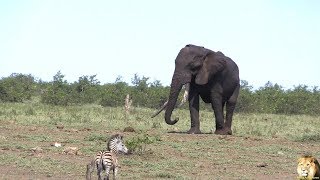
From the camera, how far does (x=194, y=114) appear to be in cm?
1870

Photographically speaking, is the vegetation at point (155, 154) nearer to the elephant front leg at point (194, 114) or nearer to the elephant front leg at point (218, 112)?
the elephant front leg at point (194, 114)

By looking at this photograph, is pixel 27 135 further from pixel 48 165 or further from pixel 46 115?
pixel 46 115

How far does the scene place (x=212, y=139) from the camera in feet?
55.1

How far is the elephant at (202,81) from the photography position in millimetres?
18453

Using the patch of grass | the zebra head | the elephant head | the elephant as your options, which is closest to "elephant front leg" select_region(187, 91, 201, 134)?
the elephant

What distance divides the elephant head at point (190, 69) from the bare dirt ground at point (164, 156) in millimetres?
1624

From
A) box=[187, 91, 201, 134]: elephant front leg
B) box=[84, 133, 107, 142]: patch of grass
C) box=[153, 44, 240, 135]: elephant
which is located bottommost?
box=[84, 133, 107, 142]: patch of grass

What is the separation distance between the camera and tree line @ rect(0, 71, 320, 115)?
123ft

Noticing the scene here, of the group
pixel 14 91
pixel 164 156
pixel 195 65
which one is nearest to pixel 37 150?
pixel 164 156

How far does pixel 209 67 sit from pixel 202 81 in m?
0.45

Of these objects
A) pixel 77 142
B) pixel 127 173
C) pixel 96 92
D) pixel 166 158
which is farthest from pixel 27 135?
pixel 96 92

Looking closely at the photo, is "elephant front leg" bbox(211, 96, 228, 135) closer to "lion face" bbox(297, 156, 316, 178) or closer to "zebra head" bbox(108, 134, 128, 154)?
"zebra head" bbox(108, 134, 128, 154)

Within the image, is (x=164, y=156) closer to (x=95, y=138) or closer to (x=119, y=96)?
(x=95, y=138)

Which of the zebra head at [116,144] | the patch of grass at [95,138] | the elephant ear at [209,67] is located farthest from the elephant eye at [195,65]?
the zebra head at [116,144]
